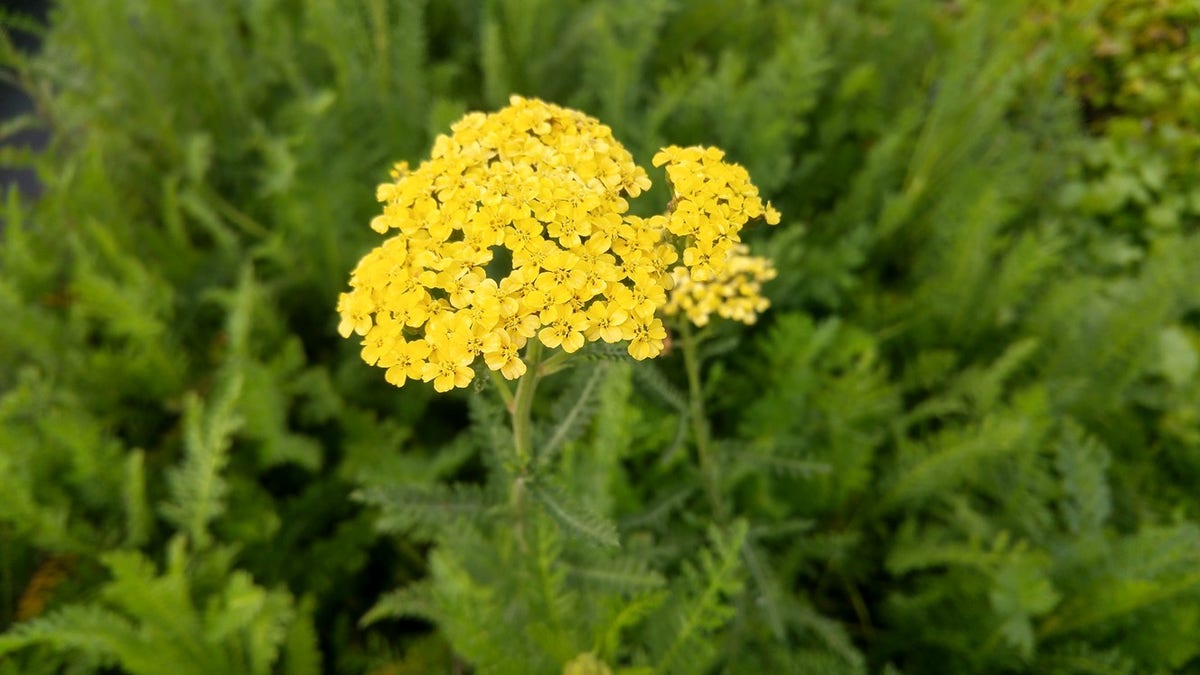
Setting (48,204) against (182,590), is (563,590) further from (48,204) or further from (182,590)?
(48,204)

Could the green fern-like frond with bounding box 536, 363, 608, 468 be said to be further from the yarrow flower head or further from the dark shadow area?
the dark shadow area

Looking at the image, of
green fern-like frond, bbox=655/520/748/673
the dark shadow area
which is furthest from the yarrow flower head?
the dark shadow area

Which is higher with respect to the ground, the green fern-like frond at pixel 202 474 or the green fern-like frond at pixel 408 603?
the green fern-like frond at pixel 202 474

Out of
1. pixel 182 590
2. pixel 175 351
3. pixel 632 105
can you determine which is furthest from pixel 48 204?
pixel 632 105

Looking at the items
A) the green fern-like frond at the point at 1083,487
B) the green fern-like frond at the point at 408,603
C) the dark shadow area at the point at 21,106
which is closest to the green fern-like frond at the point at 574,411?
the green fern-like frond at the point at 408,603

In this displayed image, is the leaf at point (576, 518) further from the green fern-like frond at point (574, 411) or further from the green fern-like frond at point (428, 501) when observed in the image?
the green fern-like frond at point (428, 501)

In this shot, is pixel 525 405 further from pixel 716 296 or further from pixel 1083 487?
pixel 1083 487
